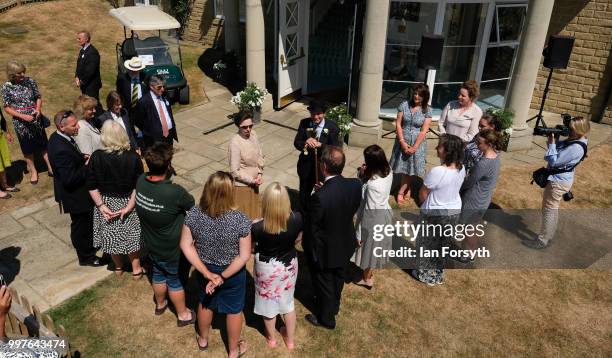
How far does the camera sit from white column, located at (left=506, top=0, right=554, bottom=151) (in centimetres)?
831

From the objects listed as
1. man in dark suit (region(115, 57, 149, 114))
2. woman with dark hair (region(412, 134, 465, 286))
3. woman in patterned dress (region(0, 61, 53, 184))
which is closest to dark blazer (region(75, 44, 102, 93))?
man in dark suit (region(115, 57, 149, 114))

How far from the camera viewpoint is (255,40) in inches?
392

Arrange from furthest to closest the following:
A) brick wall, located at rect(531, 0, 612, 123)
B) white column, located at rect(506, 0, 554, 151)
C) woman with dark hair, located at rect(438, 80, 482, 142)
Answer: brick wall, located at rect(531, 0, 612, 123) < white column, located at rect(506, 0, 554, 151) < woman with dark hair, located at rect(438, 80, 482, 142)

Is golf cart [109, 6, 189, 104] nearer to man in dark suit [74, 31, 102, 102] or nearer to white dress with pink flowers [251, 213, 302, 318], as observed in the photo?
man in dark suit [74, 31, 102, 102]

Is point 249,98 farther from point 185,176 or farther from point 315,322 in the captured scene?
point 315,322

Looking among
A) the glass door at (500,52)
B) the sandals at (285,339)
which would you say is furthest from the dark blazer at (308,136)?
the glass door at (500,52)

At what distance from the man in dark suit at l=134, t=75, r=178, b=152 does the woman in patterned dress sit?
1.46m

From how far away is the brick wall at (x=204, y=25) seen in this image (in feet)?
53.9

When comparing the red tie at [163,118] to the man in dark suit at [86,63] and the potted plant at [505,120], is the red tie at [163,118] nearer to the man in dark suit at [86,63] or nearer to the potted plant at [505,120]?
the man in dark suit at [86,63]

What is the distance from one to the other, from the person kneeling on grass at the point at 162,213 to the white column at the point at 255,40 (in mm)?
6201

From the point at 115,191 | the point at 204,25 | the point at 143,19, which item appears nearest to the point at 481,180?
→ the point at 115,191

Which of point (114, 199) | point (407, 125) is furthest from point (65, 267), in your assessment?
point (407, 125)

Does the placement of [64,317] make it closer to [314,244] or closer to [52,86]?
[314,244]

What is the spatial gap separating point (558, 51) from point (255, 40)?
6.21 metres
